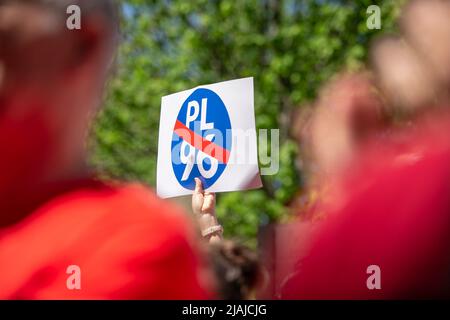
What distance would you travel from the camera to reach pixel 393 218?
0.56 metres

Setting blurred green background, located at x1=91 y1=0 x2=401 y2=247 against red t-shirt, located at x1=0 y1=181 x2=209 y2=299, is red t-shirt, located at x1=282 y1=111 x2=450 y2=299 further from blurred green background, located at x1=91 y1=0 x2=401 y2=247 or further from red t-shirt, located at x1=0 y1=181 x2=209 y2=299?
blurred green background, located at x1=91 y1=0 x2=401 y2=247

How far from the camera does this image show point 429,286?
0.63 meters

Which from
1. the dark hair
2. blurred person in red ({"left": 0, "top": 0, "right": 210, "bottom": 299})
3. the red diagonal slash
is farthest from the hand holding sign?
blurred person in red ({"left": 0, "top": 0, "right": 210, "bottom": 299})

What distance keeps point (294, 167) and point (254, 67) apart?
42 centimetres

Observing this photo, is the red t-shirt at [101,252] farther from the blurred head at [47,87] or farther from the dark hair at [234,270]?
the dark hair at [234,270]

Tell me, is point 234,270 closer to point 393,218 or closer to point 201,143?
point 201,143

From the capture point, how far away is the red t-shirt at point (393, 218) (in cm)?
55

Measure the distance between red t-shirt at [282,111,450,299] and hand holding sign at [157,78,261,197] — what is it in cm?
62

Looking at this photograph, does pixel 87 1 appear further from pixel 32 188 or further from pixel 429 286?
pixel 429 286

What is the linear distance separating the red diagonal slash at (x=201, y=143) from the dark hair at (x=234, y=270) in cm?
14

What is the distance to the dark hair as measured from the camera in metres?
1.02

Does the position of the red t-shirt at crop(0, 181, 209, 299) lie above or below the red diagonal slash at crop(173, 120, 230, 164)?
below

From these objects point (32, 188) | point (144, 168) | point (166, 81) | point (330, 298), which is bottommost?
point (330, 298)

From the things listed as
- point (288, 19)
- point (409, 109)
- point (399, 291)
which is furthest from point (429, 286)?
point (288, 19)
